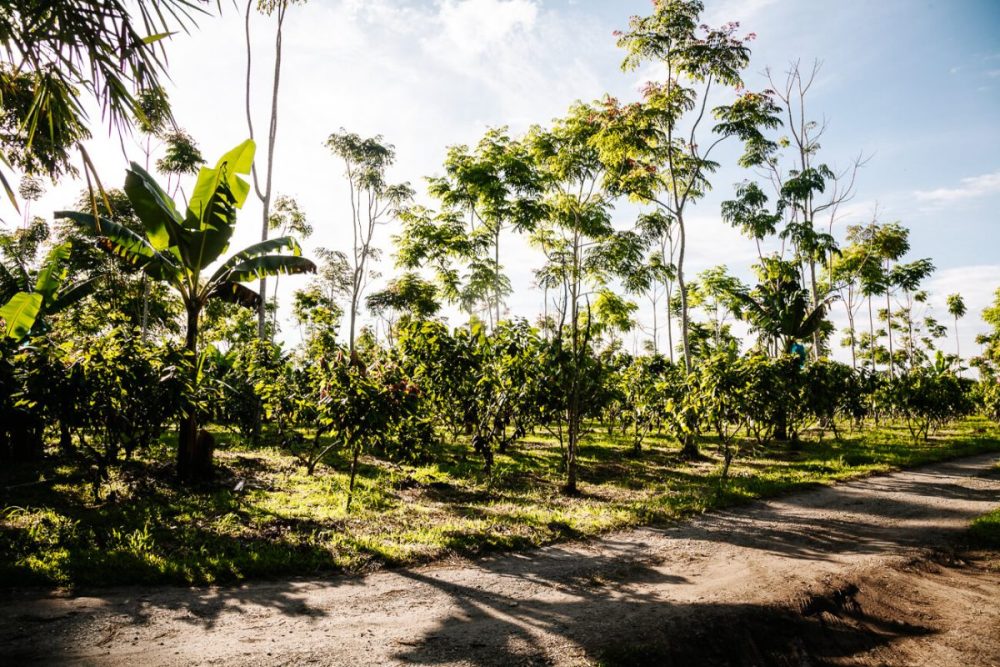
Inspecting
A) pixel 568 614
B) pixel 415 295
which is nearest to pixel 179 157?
pixel 415 295

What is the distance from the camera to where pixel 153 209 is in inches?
315

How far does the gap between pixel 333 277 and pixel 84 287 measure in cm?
2709

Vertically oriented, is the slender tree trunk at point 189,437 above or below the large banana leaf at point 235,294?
below

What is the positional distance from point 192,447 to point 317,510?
2959 mm

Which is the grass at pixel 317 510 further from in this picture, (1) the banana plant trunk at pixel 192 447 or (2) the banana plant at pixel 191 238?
(2) the banana plant at pixel 191 238

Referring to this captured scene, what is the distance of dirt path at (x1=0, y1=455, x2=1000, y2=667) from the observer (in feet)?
11.7

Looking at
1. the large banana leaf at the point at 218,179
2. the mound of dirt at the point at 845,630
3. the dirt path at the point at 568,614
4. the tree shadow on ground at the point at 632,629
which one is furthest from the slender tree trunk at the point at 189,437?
the mound of dirt at the point at 845,630

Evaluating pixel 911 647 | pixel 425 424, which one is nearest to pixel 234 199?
pixel 425 424

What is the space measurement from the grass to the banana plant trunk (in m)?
0.29

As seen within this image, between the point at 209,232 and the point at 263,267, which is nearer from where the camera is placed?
the point at 209,232

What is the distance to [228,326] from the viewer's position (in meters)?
25.0

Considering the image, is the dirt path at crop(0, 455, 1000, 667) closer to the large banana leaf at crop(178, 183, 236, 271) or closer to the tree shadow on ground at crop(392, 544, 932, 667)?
the tree shadow on ground at crop(392, 544, 932, 667)

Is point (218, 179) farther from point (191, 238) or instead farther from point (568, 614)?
point (568, 614)

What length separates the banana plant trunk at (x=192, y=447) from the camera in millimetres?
8367
